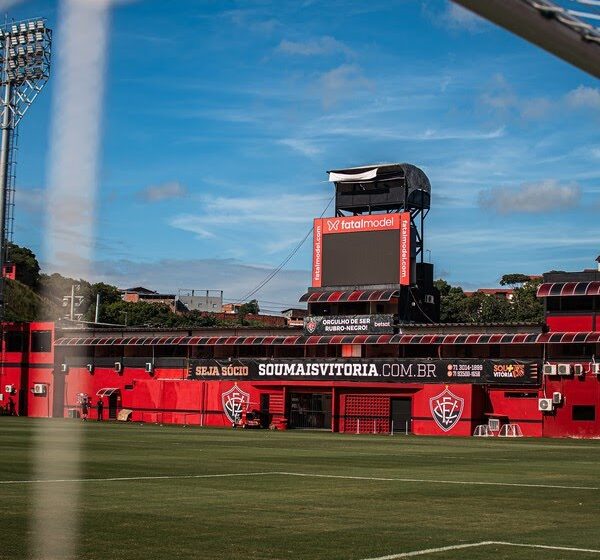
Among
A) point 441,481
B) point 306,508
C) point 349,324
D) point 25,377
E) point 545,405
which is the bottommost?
point 441,481

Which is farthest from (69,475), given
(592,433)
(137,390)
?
(137,390)

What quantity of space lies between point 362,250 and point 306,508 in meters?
60.6

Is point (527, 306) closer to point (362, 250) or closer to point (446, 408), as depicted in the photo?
point (362, 250)

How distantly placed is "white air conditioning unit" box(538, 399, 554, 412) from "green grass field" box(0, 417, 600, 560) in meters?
35.3

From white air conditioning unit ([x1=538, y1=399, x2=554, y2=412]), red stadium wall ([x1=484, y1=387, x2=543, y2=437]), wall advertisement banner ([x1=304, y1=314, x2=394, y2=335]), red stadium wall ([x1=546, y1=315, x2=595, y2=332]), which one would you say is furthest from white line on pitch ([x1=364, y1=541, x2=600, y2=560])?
wall advertisement banner ([x1=304, y1=314, x2=394, y2=335])

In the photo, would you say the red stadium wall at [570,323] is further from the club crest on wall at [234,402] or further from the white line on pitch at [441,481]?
the white line on pitch at [441,481]

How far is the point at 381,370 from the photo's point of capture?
71.6 m

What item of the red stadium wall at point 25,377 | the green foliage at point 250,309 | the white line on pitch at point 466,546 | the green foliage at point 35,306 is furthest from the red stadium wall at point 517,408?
the green foliage at point 250,309

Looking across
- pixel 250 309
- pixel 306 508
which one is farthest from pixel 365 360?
pixel 250 309

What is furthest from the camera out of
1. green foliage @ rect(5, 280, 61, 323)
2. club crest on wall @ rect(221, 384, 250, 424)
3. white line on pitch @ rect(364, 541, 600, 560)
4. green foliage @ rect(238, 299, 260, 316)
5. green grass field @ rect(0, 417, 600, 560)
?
green foliage @ rect(238, 299, 260, 316)

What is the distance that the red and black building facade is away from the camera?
67.3m

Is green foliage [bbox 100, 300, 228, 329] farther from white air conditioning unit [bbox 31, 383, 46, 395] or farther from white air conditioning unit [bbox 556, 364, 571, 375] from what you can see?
white air conditioning unit [bbox 556, 364, 571, 375]

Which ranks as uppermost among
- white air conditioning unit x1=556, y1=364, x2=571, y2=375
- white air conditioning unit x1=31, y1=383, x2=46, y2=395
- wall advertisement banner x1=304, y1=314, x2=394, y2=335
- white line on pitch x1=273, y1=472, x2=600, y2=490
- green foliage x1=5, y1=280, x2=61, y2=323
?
wall advertisement banner x1=304, y1=314, x2=394, y2=335

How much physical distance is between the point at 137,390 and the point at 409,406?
22.8 meters
